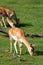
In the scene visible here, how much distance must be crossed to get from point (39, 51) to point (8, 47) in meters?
1.20

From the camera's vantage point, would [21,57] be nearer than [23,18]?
Yes

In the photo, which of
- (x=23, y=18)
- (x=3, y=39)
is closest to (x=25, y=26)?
(x=23, y=18)

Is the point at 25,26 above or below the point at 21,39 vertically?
below

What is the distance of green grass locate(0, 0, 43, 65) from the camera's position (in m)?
11.4

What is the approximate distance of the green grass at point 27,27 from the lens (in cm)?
1141

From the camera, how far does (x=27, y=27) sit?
1772 cm

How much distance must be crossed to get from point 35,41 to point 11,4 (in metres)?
10.4

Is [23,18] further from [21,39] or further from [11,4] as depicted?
[21,39]

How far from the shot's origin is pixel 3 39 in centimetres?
1446

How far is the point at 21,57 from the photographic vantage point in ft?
38.3

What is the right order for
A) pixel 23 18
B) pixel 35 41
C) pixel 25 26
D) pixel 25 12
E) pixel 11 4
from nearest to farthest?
pixel 35 41
pixel 25 26
pixel 23 18
pixel 25 12
pixel 11 4

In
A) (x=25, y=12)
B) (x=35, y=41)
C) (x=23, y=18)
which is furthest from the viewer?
(x=25, y=12)

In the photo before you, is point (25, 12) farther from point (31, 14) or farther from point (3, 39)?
point (3, 39)

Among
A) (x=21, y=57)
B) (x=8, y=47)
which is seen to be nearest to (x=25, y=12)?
(x=8, y=47)
